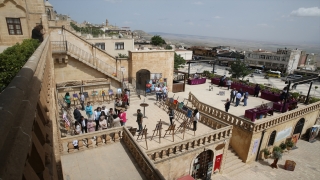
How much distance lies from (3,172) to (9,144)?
0.34 m

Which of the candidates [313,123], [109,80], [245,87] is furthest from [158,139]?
[313,123]

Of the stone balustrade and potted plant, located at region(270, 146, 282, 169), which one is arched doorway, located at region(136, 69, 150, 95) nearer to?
the stone balustrade

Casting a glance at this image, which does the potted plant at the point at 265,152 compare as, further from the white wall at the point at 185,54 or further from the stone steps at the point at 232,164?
the white wall at the point at 185,54

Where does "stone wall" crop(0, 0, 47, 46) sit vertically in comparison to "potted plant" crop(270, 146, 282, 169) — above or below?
above

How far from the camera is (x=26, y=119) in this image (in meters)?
1.97

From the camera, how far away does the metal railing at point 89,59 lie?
18.3 m

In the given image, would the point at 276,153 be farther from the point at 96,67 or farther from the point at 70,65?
the point at 70,65

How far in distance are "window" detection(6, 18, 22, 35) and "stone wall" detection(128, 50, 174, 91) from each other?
1285cm

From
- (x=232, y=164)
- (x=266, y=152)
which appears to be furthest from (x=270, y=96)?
(x=232, y=164)

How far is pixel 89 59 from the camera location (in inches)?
778

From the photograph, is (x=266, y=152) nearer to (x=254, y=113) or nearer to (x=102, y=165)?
(x=254, y=113)

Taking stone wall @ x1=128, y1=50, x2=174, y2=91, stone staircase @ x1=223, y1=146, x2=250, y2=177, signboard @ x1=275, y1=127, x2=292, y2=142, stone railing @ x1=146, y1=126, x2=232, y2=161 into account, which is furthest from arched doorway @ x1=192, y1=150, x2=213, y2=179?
stone wall @ x1=128, y1=50, x2=174, y2=91

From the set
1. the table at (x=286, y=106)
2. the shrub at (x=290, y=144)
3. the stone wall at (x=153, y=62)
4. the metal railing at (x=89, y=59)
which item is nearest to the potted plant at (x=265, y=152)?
the shrub at (x=290, y=144)

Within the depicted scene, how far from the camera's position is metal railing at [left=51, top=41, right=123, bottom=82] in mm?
18344
